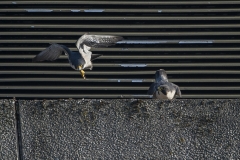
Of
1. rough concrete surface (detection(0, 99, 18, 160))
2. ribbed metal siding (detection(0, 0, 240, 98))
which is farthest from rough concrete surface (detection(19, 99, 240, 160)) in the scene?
ribbed metal siding (detection(0, 0, 240, 98))

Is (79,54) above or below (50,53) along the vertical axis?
above

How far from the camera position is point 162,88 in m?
8.13

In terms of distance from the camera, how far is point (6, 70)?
8719mm

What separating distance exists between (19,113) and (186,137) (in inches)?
46.7

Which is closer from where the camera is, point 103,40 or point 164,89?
point 164,89

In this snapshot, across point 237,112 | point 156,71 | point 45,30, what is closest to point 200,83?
point 156,71

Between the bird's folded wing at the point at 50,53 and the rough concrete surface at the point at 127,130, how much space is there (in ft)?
5.84

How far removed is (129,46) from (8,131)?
8.12 feet

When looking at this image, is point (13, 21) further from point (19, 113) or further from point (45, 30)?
point (19, 113)

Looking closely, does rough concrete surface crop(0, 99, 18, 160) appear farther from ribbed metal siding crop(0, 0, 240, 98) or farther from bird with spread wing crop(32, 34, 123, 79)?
ribbed metal siding crop(0, 0, 240, 98)

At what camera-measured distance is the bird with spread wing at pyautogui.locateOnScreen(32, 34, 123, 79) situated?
8445 millimetres

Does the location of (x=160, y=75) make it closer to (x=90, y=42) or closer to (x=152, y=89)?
(x=152, y=89)

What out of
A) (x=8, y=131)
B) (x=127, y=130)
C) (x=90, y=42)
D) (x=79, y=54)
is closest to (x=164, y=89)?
(x=90, y=42)

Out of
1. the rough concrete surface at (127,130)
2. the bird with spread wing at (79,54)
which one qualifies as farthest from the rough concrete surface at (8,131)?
the bird with spread wing at (79,54)
